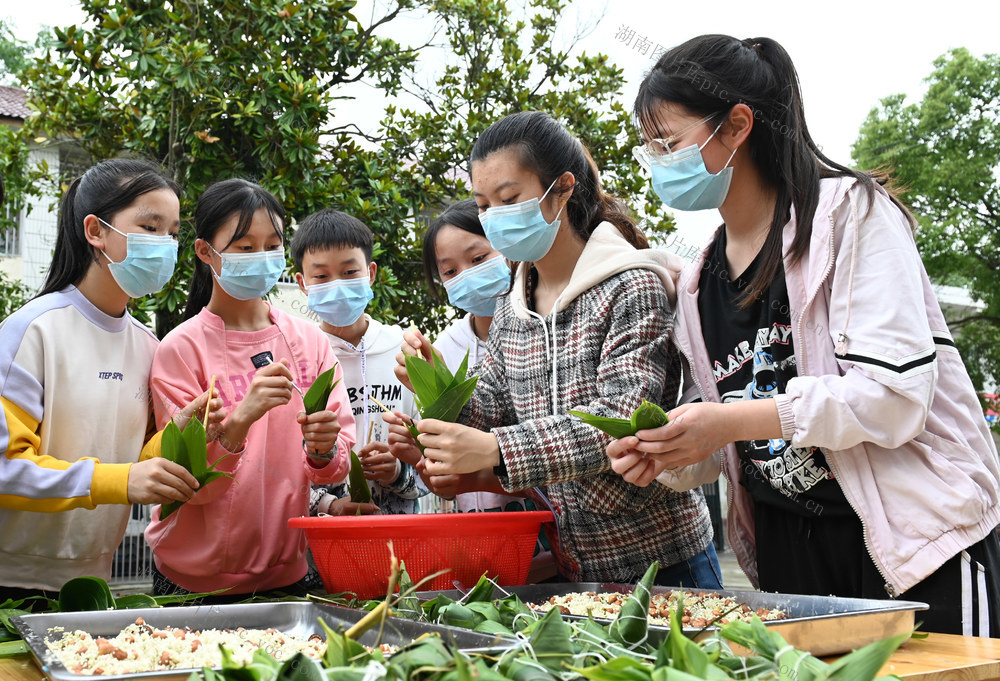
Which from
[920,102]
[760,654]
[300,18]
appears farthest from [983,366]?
[760,654]

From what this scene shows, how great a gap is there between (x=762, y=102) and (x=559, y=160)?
1.92 ft

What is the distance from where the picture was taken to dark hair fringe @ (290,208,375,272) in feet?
11.4

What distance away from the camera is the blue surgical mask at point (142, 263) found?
2680mm

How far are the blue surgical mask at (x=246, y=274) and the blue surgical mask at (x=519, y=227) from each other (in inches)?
35.6

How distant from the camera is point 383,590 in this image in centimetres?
198

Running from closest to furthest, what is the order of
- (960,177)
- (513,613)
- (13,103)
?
(513,613), (13,103), (960,177)

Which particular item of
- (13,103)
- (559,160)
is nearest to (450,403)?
(559,160)

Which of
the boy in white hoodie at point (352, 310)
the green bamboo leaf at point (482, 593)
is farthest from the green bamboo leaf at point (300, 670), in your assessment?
the boy in white hoodie at point (352, 310)

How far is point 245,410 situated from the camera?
2398mm

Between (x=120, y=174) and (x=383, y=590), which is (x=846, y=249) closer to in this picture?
(x=383, y=590)

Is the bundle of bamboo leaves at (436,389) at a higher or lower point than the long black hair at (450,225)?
lower

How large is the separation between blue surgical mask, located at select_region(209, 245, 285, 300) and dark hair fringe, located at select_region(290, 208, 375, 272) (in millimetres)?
547

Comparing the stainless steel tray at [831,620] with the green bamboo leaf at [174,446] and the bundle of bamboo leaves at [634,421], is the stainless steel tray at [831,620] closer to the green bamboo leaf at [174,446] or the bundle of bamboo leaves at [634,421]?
the bundle of bamboo leaves at [634,421]

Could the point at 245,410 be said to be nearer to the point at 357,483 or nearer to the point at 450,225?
the point at 357,483
